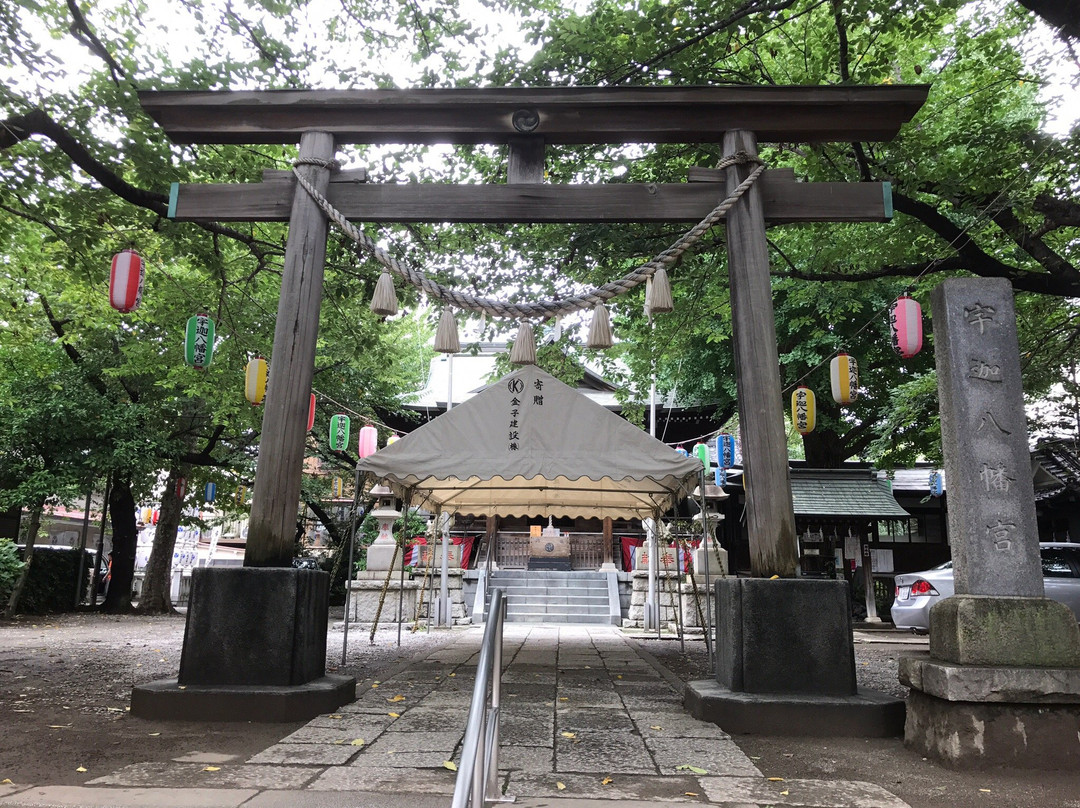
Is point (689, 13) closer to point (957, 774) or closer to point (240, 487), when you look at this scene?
point (957, 774)

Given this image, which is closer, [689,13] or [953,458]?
[953,458]

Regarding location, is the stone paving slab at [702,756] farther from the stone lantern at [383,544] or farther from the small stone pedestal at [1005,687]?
the stone lantern at [383,544]

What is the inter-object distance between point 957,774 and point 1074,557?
35.4 feet

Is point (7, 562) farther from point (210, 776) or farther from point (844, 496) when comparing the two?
point (844, 496)

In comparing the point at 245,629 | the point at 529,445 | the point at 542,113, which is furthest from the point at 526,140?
the point at 245,629

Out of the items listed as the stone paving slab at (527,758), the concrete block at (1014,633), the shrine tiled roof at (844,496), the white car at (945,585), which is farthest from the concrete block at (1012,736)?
the shrine tiled roof at (844,496)

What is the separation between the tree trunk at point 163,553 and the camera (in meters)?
16.8

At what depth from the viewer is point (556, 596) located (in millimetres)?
16844

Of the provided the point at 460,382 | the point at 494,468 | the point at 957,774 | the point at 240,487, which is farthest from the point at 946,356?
the point at 460,382

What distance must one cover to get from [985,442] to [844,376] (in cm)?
720

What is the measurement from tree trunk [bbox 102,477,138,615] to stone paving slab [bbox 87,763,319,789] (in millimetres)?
14299

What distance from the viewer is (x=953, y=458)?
473 centimetres

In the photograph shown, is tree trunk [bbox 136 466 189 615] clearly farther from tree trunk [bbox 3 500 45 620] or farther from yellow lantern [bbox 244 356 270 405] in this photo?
yellow lantern [bbox 244 356 270 405]

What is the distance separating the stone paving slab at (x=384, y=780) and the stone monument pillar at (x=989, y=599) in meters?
2.83
